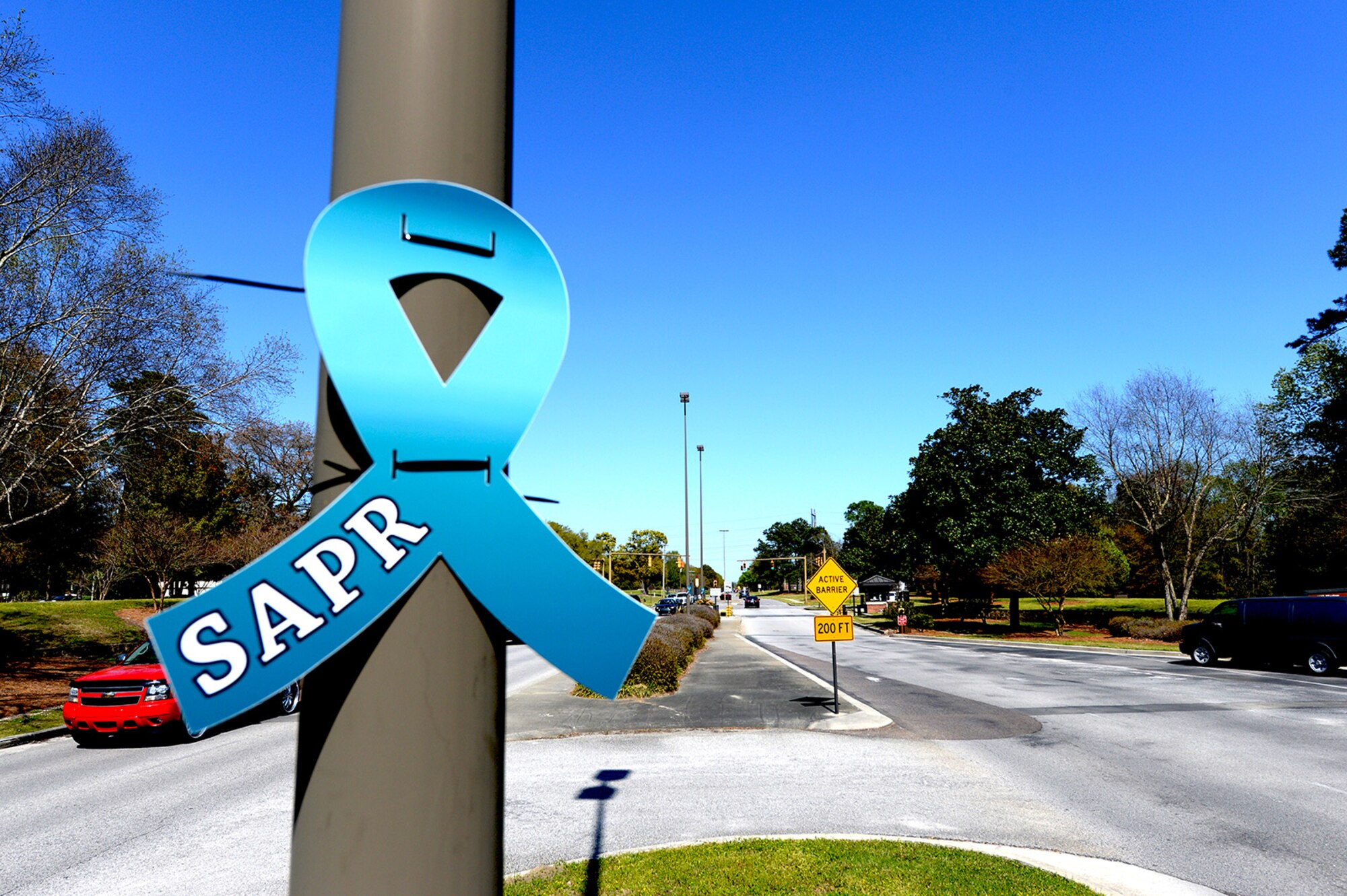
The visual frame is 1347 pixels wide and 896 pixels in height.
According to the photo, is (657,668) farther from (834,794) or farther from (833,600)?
(834,794)

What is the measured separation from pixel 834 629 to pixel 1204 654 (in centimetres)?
1612

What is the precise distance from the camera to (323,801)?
1.79 meters

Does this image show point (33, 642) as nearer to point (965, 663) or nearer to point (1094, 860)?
point (965, 663)

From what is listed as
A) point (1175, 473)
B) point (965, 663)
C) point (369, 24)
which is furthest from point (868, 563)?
point (369, 24)

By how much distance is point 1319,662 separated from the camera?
72.0 ft

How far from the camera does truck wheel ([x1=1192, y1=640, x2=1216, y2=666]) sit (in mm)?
25078

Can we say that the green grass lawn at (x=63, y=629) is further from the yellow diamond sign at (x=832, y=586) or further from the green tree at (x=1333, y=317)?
the green tree at (x=1333, y=317)

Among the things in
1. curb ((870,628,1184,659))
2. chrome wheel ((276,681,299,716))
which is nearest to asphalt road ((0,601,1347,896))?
chrome wheel ((276,681,299,716))

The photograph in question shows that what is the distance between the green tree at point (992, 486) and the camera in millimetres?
42500

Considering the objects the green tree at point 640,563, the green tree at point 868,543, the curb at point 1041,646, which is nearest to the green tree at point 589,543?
the green tree at point 640,563

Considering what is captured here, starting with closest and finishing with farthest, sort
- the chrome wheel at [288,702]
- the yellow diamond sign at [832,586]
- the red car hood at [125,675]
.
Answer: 1. the red car hood at [125,675]
2. the chrome wheel at [288,702]
3. the yellow diamond sign at [832,586]

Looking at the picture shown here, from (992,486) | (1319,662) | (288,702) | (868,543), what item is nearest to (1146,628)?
(992,486)

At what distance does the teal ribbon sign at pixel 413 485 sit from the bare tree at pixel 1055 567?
40.4 meters

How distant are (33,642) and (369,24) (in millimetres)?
34425
